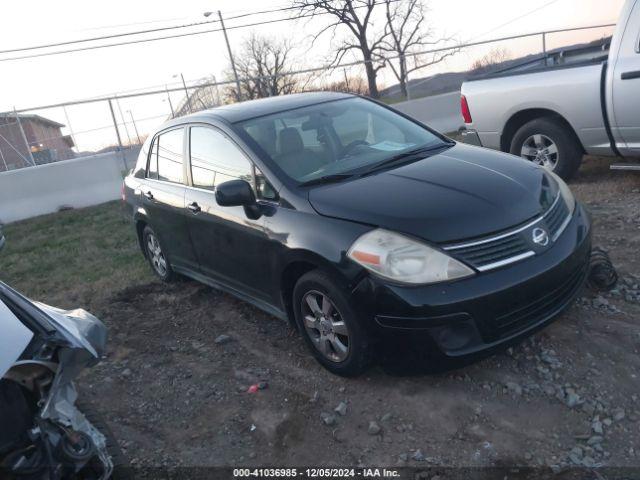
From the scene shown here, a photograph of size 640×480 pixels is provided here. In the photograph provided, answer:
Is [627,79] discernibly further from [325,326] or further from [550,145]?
[325,326]

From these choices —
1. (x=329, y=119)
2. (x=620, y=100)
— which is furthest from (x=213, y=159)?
(x=620, y=100)

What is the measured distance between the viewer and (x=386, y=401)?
10.6 ft

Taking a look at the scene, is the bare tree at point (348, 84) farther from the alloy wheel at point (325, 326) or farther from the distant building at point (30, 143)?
the alloy wheel at point (325, 326)

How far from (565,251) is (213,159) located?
8.51ft

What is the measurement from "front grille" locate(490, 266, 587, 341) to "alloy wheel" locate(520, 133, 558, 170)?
368 centimetres

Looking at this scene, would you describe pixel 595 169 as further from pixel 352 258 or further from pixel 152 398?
pixel 152 398

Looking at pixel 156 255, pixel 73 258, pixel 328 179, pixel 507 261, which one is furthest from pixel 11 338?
pixel 73 258

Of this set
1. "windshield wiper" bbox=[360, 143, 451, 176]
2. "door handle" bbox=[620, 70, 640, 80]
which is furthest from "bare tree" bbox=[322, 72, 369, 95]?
"windshield wiper" bbox=[360, 143, 451, 176]

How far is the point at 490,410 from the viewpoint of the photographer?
9.82ft

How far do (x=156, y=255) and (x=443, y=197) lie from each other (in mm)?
3568

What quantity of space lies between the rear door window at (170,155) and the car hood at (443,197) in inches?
70.2

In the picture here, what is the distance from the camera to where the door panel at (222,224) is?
3879 millimetres

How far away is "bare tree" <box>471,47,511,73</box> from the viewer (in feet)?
46.9

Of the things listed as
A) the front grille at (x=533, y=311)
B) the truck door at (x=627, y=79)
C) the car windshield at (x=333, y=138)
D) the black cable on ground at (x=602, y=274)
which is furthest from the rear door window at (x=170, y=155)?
the truck door at (x=627, y=79)
